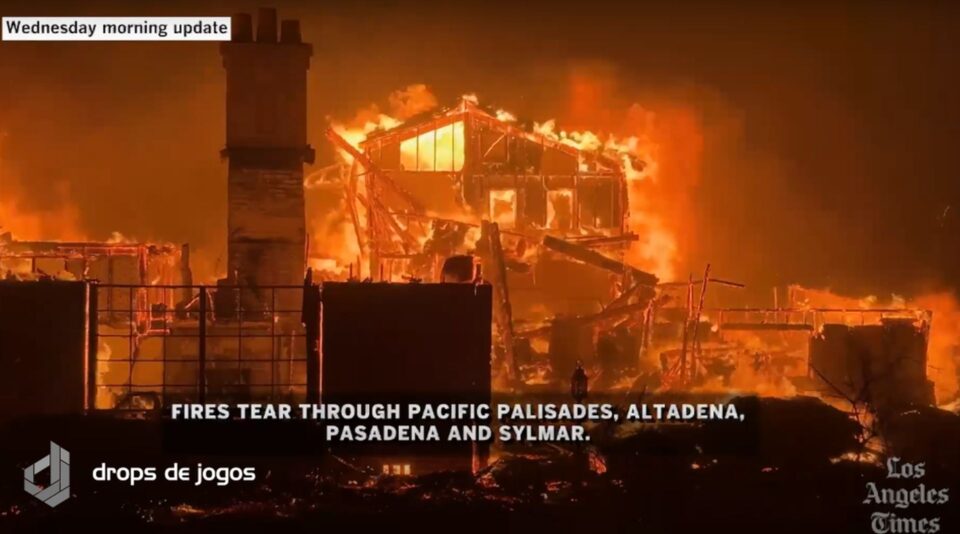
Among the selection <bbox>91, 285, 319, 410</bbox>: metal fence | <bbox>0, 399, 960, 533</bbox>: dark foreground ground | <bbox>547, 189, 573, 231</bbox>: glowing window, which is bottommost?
<bbox>0, 399, 960, 533</bbox>: dark foreground ground

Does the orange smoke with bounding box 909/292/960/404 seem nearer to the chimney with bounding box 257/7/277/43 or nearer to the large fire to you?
the large fire

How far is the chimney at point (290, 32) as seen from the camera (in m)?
17.8

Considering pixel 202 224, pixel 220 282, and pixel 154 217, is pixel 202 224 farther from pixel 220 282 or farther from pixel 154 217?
pixel 220 282

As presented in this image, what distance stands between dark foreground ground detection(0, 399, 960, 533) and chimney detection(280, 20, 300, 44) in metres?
7.25

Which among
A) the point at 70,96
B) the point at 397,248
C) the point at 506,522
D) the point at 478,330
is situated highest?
the point at 70,96

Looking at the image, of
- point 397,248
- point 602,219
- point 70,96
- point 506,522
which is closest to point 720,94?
point 602,219

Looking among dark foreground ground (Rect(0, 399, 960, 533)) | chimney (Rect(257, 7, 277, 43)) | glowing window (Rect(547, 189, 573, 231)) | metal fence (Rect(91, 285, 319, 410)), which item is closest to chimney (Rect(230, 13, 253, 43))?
chimney (Rect(257, 7, 277, 43))

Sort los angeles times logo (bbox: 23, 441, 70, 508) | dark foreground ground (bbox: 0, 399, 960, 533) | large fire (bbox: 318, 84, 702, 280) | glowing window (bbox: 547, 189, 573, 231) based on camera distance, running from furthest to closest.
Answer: large fire (bbox: 318, 84, 702, 280), glowing window (bbox: 547, 189, 573, 231), los angeles times logo (bbox: 23, 441, 70, 508), dark foreground ground (bbox: 0, 399, 960, 533)

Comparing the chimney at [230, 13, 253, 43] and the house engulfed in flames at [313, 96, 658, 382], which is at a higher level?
the chimney at [230, 13, 253, 43]

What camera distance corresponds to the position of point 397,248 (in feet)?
89.2

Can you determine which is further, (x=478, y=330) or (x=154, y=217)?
(x=154, y=217)

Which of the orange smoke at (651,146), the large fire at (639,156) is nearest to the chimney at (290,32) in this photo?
the large fire at (639,156)

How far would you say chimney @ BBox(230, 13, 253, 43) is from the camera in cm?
1784

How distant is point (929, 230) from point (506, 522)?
23755mm
